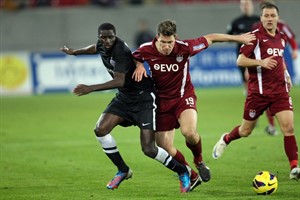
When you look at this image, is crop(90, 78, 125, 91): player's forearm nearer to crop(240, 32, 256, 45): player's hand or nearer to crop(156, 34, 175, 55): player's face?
crop(156, 34, 175, 55): player's face

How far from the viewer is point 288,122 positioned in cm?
978

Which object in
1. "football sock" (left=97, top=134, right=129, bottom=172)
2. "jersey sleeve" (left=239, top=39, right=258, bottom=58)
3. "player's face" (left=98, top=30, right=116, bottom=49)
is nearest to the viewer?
"player's face" (left=98, top=30, right=116, bottom=49)

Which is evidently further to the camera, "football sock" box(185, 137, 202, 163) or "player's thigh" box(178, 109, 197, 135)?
"football sock" box(185, 137, 202, 163)

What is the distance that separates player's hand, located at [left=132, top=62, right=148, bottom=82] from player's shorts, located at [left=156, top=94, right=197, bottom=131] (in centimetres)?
52

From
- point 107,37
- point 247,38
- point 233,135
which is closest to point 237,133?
point 233,135

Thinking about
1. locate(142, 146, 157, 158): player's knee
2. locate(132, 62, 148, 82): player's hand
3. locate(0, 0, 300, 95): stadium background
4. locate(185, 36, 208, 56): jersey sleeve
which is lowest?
locate(0, 0, 300, 95): stadium background

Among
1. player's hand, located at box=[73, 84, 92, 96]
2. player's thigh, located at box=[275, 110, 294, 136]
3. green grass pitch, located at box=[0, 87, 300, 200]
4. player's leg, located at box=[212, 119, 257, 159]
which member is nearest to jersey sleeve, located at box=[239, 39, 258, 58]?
player's thigh, located at box=[275, 110, 294, 136]

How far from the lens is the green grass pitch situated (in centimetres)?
924

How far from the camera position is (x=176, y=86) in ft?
31.3

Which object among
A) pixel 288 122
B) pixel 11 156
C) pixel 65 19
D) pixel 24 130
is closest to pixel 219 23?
pixel 65 19

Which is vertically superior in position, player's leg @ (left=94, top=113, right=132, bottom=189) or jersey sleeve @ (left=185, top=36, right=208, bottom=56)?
jersey sleeve @ (left=185, top=36, right=208, bottom=56)

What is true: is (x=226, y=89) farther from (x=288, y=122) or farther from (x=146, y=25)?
(x=288, y=122)

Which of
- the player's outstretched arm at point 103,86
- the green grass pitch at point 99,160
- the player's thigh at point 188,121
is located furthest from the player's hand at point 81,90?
the player's thigh at point 188,121

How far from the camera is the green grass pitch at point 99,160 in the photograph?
9.24 m
